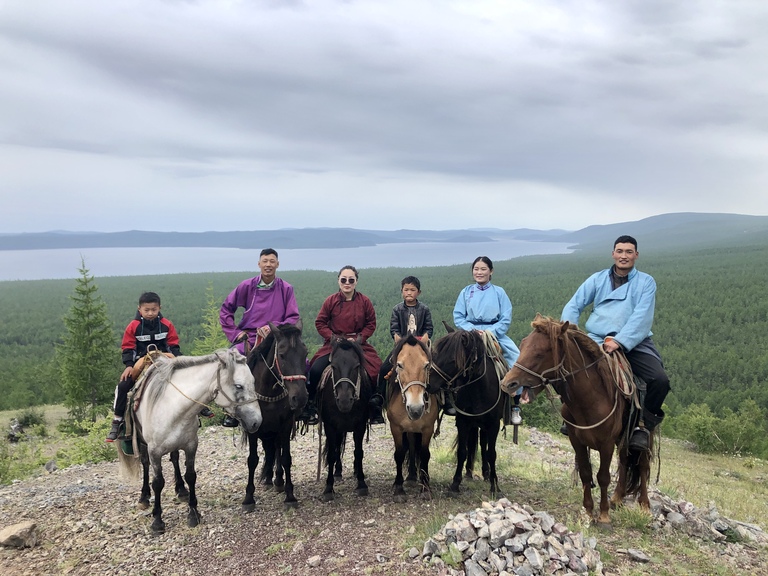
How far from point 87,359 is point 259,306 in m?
23.3

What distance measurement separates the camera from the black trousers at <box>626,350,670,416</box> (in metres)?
5.33

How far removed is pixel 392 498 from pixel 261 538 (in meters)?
1.76

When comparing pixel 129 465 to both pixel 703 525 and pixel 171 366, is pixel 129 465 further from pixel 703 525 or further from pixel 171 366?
pixel 703 525

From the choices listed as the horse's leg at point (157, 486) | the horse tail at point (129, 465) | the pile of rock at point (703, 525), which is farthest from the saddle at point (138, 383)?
the pile of rock at point (703, 525)

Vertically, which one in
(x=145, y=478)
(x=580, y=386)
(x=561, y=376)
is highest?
(x=561, y=376)

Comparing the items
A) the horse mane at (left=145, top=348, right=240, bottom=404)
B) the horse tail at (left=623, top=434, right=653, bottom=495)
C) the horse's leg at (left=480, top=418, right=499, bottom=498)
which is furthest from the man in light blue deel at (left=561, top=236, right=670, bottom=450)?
the horse mane at (left=145, top=348, right=240, bottom=404)

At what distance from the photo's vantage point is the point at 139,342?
646 centimetres

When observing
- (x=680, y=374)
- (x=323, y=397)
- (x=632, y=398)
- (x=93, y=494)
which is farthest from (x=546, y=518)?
(x=680, y=374)

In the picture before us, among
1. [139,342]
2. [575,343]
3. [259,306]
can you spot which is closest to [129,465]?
[139,342]

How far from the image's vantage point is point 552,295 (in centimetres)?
10094

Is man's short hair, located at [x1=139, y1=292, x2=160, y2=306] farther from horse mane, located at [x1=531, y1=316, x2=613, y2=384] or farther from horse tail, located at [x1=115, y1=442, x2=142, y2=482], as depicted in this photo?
horse mane, located at [x1=531, y1=316, x2=613, y2=384]

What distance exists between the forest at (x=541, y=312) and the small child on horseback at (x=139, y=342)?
20.4 metres

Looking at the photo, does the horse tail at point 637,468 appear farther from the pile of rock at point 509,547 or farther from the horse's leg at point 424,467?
the horse's leg at point 424,467

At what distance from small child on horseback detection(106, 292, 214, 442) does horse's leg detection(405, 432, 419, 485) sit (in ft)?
11.3
